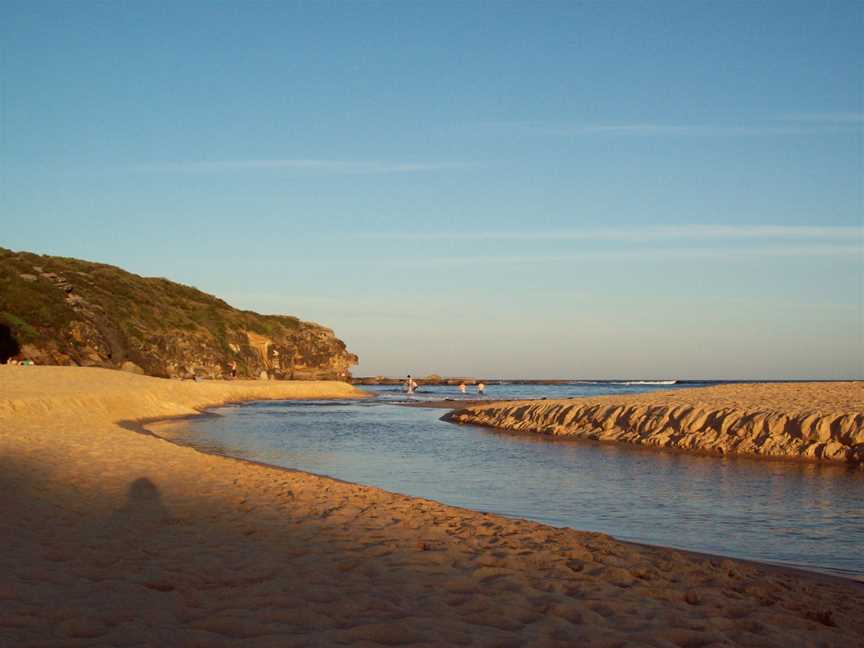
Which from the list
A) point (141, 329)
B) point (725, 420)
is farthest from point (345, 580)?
point (141, 329)

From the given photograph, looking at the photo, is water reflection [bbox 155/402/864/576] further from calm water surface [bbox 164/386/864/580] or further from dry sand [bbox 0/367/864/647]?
dry sand [bbox 0/367/864/647]

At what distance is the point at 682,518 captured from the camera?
10.7m

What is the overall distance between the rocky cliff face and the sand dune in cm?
4347

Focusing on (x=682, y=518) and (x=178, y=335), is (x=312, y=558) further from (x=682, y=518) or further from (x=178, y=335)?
(x=178, y=335)

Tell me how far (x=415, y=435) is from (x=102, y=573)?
20.0 metres

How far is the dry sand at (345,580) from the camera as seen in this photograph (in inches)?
196

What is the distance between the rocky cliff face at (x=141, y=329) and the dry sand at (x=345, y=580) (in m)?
50.6

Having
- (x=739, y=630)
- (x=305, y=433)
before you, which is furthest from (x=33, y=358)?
(x=739, y=630)

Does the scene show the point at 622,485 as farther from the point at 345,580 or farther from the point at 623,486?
the point at 345,580

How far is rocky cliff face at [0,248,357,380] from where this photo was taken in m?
59.9

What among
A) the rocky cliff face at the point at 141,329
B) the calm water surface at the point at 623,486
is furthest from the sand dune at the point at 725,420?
the rocky cliff face at the point at 141,329

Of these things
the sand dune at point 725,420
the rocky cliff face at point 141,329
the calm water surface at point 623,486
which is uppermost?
the rocky cliff face at point 141,329

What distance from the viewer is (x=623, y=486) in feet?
44.9

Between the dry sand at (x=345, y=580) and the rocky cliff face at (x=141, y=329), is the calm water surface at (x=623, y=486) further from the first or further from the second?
the rocky cliff face at (x=141, y=329)
